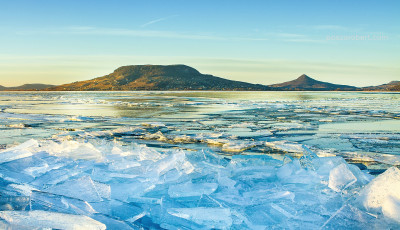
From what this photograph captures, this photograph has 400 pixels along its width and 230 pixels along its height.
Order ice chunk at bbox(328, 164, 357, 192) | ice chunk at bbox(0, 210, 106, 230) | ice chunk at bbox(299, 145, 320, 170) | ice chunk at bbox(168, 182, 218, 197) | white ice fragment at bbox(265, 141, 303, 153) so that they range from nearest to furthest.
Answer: ice chunk at bbox(0, 210, 106, 230)
ice chunk at bbox(168, 182, 218, 197)
ice chunk at bbox(328, 164, 357, 192)
ice chunk at bbox(299, 145, 320, 170)
white ice fragment at bbox(265, 141, 303, 153)

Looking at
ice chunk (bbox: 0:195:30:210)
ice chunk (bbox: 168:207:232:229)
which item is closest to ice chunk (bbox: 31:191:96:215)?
ice chunk (bbox: 0:195:30:210)

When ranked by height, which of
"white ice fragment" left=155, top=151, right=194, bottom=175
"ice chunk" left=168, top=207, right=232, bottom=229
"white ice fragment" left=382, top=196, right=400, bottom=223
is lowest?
"ice chunk" left=168, top=207, right=232, bottom=229

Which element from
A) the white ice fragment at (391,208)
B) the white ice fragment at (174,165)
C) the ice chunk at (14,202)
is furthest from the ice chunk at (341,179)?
the ice chunk at (14,202)

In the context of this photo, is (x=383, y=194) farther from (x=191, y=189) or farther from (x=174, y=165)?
(x=174, y=165)

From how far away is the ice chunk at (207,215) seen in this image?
214 centimetres

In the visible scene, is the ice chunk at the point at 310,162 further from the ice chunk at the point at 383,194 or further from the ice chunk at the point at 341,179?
the ice chunk at the point at 383,194

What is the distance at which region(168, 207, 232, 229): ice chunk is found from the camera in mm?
2145

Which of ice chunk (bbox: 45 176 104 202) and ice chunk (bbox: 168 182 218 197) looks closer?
ice chunk (bbox: 45 176 104 202)

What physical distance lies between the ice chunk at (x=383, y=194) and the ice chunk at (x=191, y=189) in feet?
3.55

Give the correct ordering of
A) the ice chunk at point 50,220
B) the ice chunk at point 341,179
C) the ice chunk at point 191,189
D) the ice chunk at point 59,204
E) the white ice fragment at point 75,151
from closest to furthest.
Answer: the ice chunk at point 50,220, the ice chunk at point 59,204, the ice chunk at point 191,189, the ice chunk at point 341,179, the white ice fragment at point 75,151

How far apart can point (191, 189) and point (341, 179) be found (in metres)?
1.25

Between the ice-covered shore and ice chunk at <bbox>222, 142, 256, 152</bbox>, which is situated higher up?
the ice-covered shore

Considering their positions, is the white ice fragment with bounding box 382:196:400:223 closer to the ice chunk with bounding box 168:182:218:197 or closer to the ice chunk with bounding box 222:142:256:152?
the ice chunk with bounding box 168:182:218:197

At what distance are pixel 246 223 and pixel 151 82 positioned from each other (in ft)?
517
